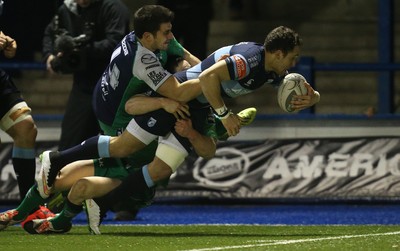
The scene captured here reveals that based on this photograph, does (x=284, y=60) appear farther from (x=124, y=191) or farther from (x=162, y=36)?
(x=124, y=191)

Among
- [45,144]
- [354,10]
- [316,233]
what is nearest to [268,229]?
[316,233]

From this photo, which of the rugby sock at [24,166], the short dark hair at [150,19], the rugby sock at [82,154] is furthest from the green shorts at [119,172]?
the short dark hair at [150,19]

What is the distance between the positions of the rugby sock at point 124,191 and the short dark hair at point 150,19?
3.40ft

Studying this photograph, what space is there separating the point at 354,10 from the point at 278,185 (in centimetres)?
681

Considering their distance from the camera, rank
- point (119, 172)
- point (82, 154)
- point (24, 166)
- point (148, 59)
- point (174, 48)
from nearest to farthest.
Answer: point (148, 59) → point (82, 154) → point (119, 172) → point (174, 48) → point (24, 166)

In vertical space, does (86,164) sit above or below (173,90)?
below

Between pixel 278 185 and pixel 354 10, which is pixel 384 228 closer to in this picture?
pixel 278 185

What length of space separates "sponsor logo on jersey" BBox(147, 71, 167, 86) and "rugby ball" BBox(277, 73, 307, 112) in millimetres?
864

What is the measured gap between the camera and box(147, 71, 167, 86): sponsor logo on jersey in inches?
408

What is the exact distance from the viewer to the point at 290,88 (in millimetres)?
10531

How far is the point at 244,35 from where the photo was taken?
64.0 ft

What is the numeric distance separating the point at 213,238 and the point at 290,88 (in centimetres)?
128

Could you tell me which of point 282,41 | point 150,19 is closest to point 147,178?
point 150,19

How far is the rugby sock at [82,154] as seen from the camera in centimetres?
1066
